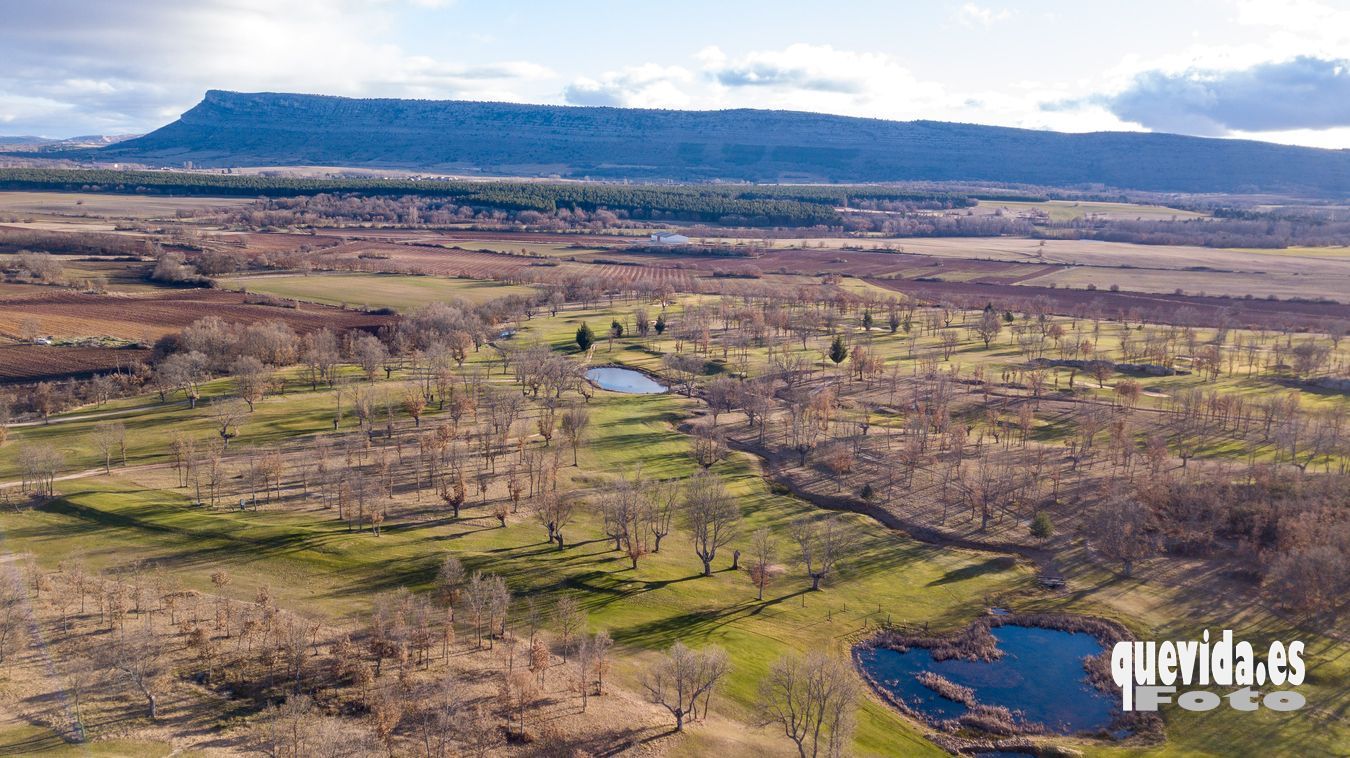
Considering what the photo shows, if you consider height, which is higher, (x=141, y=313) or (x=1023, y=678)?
(x=141, y=313)

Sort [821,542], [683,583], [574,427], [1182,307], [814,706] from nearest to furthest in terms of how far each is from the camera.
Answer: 1. [814,706]
2. [683,583]
3. [821,542]
4. [574,427]
5. [1182,307]

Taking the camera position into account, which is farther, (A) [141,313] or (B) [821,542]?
(A) [141,313]

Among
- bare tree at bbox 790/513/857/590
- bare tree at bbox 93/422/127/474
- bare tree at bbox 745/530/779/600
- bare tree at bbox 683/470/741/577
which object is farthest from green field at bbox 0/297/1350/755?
bare tree at bbox 93/422/127/474

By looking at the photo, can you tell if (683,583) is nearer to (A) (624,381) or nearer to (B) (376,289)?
(A) (624,381)

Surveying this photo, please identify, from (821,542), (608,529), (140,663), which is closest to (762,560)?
(821,542)

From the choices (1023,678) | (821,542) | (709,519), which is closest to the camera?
(1023,678)

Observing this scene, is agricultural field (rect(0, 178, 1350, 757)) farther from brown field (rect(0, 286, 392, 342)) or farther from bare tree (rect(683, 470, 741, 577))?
brown field (rect(0, 286, 392, 342))
